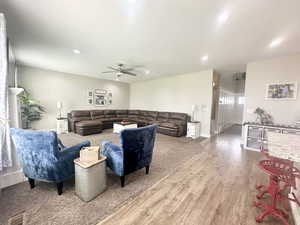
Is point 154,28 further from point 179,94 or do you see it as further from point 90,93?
point 90,93

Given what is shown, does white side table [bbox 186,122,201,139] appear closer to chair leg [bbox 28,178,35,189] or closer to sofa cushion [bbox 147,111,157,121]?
sofa cushion [bbox 147,111,157,121]

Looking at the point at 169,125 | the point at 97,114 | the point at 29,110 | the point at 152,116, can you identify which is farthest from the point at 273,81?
the point at 29,110

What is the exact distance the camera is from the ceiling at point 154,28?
1.90m

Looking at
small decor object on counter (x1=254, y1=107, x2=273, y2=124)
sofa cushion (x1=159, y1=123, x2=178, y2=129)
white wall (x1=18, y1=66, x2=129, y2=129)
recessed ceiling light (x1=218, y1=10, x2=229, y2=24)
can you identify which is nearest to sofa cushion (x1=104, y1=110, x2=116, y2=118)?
white wall (x1=18, y1=66, x2=129, y2=129)

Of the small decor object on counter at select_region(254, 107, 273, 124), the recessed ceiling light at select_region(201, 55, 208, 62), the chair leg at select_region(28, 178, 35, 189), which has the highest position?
the recessed ceiling light at select_region(201, 55, 208, 62)

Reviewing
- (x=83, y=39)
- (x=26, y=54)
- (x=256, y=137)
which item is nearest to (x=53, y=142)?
(x=83, y=39)

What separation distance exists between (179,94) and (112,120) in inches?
145

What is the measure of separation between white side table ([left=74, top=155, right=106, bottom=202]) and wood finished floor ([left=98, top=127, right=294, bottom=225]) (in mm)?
430

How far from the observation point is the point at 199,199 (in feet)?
6.04

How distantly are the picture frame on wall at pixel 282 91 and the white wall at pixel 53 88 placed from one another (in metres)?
7.33

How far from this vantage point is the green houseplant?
4.80 metres

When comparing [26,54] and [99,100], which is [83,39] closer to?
[26,54]

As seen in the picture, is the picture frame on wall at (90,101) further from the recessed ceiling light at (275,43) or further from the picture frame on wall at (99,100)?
the recessed ceiling light at (275,43)

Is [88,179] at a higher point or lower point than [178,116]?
lower
